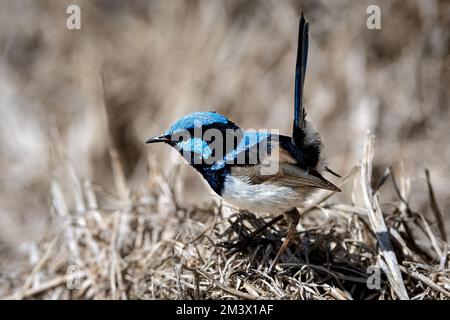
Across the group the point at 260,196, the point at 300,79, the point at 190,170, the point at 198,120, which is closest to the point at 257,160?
the point at 260,196

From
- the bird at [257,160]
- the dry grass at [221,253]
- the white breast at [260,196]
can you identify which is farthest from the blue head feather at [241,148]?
the dry grass at [221,253]

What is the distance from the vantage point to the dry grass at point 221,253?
11.7 feet

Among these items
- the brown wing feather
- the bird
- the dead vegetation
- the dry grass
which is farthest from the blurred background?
the brown wing feather

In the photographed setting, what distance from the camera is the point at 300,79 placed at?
12.2 feet

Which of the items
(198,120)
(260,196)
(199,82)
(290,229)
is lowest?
(290,229)

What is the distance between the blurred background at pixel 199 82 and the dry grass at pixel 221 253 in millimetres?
1371

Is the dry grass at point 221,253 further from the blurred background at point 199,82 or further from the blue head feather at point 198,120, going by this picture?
the blurred background at point 199,82

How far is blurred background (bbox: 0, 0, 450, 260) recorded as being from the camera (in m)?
6.29

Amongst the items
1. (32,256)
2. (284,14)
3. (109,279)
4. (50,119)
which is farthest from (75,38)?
(109,279)

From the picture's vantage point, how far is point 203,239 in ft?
13.0

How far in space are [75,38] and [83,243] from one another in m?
3.67

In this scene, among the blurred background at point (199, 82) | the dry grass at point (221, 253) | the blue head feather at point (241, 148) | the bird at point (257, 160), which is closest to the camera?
the dry grass at point (221, 253)

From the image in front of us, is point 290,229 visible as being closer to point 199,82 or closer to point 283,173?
point 283,173

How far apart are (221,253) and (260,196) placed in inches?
17.0
